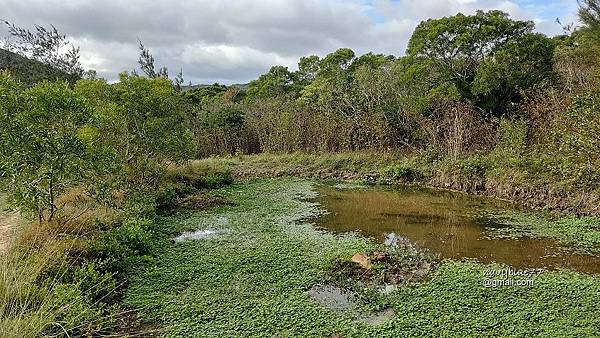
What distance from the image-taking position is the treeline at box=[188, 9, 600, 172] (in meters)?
10.9

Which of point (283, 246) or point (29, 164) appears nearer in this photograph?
point (29, 164)

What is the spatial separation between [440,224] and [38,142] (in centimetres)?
694

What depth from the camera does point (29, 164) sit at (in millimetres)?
5551

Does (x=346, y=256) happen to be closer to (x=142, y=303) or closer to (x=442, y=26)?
(x=142, y=303)

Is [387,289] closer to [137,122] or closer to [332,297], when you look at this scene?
[332,297]

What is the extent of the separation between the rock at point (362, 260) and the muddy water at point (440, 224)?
132 cm

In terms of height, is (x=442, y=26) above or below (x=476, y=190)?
above

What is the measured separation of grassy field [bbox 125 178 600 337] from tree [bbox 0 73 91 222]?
1.65 metres

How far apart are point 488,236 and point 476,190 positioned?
13.4 ft

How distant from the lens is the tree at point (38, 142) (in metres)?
5.40

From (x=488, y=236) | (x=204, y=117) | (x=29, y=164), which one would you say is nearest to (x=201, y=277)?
(x=29, y=164)

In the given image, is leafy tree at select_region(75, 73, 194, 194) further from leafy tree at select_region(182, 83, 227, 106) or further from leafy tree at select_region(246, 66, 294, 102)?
leafy tree at select_region(182, 83, 227, 106)

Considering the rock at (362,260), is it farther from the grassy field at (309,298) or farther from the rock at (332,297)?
the rock at (332,297)

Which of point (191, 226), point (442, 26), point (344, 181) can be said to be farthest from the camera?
point (344, 181)
